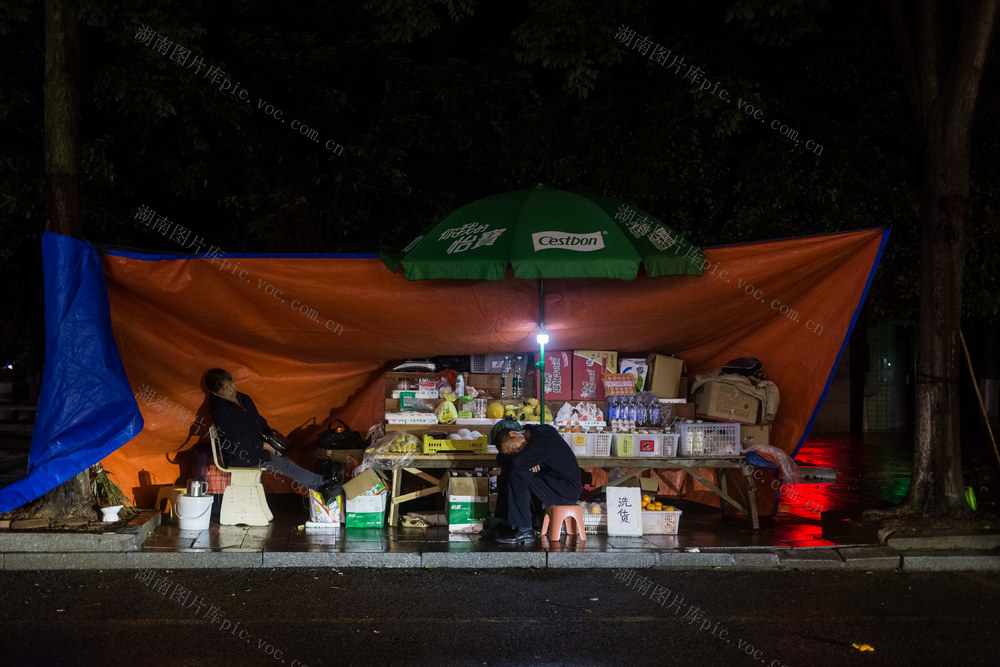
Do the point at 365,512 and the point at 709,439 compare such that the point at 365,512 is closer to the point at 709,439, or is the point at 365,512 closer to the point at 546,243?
the point at 546,243

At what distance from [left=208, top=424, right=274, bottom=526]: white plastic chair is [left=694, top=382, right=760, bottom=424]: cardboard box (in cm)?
456

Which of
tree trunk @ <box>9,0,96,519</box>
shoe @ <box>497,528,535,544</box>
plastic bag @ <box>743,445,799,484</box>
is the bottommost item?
shoe @ <box>497,528,535,544</box>

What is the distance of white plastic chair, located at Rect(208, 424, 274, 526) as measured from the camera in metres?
8.94

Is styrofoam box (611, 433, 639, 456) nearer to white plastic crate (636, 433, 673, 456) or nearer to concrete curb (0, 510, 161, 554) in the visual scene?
white plastic crate (636, 433, 673, 456)

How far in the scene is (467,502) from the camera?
29.1 ft

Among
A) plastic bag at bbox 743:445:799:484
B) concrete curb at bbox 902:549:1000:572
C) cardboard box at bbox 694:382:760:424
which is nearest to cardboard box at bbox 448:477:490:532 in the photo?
cardboard box at bbox 694:382:760:424

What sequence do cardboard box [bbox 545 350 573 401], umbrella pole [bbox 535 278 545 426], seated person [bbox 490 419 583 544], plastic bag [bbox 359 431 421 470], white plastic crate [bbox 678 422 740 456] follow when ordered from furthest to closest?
cardboard box [bbox 545 350 573 401] → white plastic crate [bbox 678 422 740 456] → umbrella pole [bbox 535 278 545 426] → plastic bag [bbox 359 431 421 470] → seated person [bbox 490 419 583 544]

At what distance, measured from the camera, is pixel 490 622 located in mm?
6277

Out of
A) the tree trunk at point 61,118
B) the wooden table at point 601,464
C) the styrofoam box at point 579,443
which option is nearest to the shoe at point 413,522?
the wooden table at point 601,464

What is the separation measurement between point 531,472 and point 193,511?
121 inches

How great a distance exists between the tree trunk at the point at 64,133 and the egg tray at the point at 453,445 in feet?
9.98

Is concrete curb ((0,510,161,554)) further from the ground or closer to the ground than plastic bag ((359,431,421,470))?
closer to the ground

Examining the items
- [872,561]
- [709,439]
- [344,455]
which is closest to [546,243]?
[709,439]

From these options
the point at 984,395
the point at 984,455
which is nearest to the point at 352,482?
the point at 984,455
